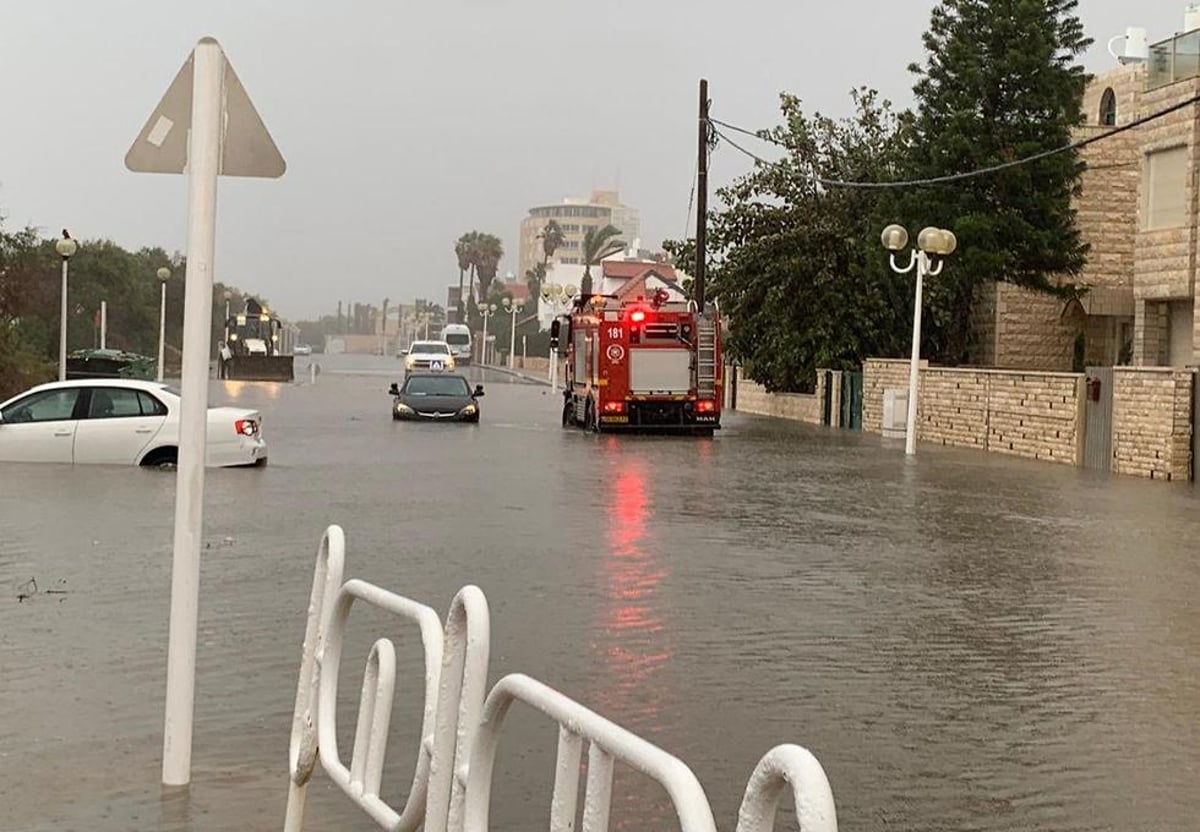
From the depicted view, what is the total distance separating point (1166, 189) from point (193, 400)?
34390 millimetres

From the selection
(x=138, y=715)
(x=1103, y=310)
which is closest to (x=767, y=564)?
(x=138, y=715)

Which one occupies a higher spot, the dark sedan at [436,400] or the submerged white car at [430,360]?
the submerged white car at [430,360]

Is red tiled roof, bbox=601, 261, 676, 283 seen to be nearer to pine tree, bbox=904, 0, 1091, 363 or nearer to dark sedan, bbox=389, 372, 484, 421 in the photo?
pine tree, bbox=904, 0, 1091, 363

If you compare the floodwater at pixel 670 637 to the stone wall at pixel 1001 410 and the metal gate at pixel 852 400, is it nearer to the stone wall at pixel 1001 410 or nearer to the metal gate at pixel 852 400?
the stone wall at pixel 1001 410

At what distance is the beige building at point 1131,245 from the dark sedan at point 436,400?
619 inches

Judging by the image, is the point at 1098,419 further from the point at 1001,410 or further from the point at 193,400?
the point at 193,400

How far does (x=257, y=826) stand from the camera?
599 centimetres

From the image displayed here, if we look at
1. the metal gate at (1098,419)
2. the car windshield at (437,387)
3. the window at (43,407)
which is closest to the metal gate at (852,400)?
the car windshield at (437,387)

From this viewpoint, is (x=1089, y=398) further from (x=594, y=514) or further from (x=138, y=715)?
(x=138, y=715)

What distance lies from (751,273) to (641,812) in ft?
143

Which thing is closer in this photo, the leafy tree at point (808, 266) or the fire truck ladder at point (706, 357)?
the fire truck ladder at point (706, 357)

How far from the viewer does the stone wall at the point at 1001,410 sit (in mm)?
30266

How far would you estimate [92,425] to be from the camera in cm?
2173

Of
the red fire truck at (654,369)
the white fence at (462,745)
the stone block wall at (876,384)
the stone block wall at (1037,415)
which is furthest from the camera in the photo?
the stone block wall at (876,384)
